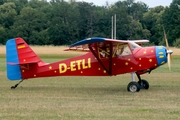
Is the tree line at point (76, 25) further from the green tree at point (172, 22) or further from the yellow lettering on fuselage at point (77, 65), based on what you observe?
the yellow lettering on fuselage at point (77, 65)

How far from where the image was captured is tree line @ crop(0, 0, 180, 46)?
7638cm

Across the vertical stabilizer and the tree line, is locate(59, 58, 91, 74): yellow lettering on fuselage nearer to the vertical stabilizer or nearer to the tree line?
the vertical stabilizer

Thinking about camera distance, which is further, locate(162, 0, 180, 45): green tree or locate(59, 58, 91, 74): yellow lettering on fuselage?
locate(162, 0, 180, 45): green tree

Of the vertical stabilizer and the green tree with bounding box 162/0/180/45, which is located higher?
the green tree with bounding box 162/0/180/45

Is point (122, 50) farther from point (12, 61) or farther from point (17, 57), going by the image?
point (12, 61)

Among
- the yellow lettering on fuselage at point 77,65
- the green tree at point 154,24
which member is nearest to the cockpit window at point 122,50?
the yellow lettering on fuselage at point 77,65

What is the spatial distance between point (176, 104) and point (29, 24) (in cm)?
7001

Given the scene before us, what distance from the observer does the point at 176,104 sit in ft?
39.0

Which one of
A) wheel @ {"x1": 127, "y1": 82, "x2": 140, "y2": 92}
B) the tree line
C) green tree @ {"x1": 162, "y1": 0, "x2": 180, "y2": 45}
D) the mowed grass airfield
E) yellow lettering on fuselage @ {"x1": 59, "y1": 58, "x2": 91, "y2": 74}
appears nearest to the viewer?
the mowed grass airfield

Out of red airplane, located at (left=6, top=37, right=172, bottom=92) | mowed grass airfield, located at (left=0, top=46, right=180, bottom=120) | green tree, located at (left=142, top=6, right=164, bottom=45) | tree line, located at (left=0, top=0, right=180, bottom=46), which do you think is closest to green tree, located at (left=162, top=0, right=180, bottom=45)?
tree line, located at (left=0, top=0, right=180, bottom=46)

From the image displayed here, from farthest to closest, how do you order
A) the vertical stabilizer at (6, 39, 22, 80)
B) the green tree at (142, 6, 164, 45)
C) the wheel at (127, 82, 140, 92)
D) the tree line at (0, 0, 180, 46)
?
1. the green tree at (142, 6, 164, 45)
2. the tree line at (0, 0, 180, 46)
3. the vertical stabilizer at (6, 39, 22, 80)
4. the wheel at (127, 82, 140, 92)

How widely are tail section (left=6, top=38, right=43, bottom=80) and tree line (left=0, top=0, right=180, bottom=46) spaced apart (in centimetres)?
5707

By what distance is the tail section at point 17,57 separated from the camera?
1582 cm

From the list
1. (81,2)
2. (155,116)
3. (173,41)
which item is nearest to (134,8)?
(81,2)
